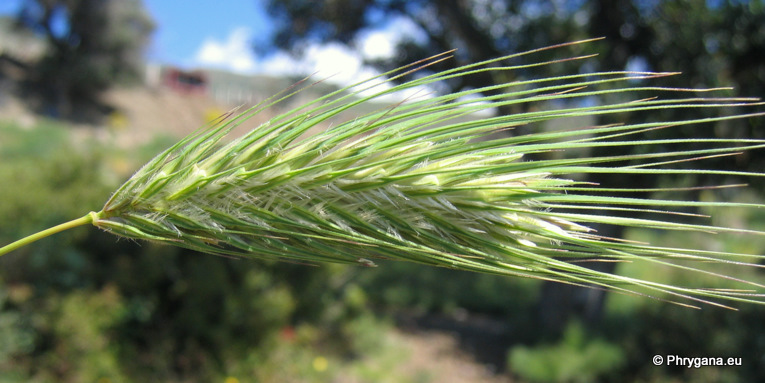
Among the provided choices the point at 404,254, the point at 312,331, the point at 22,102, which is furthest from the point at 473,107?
the point at 22,102

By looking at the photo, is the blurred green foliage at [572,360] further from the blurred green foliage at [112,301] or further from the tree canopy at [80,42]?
the tree canopy at [80,42]

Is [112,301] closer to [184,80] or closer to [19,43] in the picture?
[19,43]

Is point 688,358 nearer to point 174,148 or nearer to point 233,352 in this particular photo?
point 233,352

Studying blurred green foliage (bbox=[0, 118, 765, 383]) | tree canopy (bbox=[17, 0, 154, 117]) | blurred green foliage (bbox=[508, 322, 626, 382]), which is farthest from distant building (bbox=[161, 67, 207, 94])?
blurred green foliage (bbox=[508, 322, 626, 382])

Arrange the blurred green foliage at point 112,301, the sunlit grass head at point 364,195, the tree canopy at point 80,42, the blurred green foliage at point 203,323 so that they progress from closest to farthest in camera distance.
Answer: the sunlit grass head at point 364,195 → the blurred green foliage at point 112,301 → the blurred green foliage at point 203,323 → the tree canopy at point 80,42

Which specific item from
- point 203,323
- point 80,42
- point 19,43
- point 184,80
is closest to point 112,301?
point 203,323

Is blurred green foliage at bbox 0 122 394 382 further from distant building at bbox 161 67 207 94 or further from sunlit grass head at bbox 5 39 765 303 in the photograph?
distant building at bbox 161 67 207 94

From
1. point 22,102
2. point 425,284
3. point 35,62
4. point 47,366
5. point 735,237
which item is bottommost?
point 47,366

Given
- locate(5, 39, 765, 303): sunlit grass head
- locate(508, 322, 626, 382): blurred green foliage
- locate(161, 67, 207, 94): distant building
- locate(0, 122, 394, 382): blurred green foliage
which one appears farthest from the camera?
locate(161, 67, 207, 94): distant building

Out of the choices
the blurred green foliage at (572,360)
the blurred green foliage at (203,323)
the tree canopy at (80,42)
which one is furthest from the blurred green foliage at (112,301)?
the tree canopy at (80,42)

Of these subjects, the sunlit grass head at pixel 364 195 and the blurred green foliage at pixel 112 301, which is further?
the blurred green foliage at pixel 112 301

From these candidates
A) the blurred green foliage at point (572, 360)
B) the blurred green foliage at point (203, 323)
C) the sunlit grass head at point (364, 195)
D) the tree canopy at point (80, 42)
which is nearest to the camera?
the sunlit grass head at point (364, 195)
